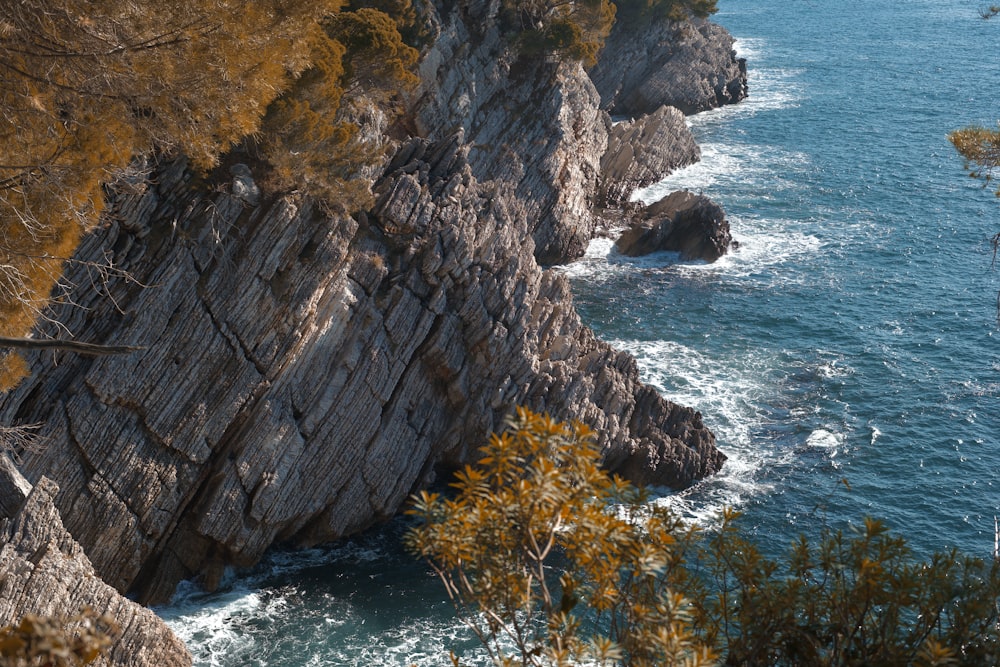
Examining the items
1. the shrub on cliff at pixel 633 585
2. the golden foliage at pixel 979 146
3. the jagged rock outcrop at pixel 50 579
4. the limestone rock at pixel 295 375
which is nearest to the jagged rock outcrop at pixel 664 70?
the limestone rock at pixel 295 375

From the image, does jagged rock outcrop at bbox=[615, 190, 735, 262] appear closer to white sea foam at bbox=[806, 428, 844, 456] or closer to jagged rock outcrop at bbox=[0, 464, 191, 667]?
white sea foam at bbox=[806, 428, 844, 456]

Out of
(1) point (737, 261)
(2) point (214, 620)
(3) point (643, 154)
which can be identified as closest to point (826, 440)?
(1) point (737, 261)

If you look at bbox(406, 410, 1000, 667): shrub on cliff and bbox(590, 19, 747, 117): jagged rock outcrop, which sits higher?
bbox(590, 19, 747, 117): jagged rock outcrop

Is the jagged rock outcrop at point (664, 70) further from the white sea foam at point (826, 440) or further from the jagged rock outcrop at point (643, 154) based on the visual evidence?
the white sea foam at point (826, 440)

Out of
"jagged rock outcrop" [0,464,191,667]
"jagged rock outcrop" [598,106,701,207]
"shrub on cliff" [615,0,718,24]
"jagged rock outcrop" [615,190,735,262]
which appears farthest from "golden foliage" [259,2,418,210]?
"shrub on cliff" [615,0,718,24]

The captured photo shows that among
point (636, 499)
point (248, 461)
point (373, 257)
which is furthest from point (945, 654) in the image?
point (373, 257)

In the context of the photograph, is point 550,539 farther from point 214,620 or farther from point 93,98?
point 214,620
